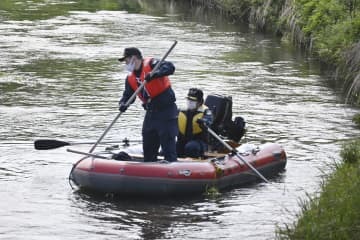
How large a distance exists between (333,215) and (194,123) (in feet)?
15.2

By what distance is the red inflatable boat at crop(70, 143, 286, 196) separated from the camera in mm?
12016

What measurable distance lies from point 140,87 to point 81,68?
13.3 m

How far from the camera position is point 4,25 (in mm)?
34562

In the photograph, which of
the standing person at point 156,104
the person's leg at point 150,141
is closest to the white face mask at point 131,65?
the standing person at point 156,104

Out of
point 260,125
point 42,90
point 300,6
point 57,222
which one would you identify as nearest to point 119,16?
point 300,6

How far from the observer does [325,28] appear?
82.0 feet

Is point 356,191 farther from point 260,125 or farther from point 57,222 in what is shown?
point 260,125

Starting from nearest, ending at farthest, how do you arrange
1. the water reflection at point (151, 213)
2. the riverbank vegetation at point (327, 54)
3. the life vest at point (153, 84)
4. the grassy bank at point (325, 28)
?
1. the riverbank vegetation at point (327, 54)
2. the water reflection at point (151, 213)
3. the life vest at point (153, 84)
4. the grassy bank at point (325, 28)

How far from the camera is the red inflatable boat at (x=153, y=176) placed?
12016mm

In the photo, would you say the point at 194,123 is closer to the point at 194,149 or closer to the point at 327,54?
the point at 194,149

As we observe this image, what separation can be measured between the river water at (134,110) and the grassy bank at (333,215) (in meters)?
1.22

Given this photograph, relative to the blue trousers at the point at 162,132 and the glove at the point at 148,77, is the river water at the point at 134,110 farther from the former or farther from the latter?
the glove at the point at 148,77

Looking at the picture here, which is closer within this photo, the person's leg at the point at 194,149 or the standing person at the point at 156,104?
the standing person at the point at 156,104

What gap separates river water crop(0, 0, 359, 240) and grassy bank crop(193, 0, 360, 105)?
0.50 m
